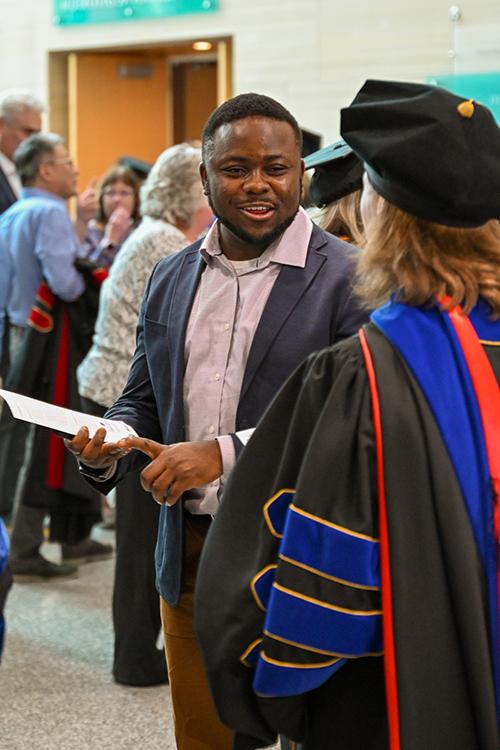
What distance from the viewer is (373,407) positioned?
157cm

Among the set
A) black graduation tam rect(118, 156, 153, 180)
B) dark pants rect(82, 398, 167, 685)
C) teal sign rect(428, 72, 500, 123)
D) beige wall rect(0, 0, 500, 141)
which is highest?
beige wall rect(0, 0, 500, 141)

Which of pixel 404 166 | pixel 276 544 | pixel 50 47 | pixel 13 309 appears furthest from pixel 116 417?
pixel 50 47

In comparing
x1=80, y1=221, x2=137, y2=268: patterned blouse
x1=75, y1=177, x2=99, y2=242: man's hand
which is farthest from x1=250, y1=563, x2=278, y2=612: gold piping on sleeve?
x1=75, y1=177, x2=99, y2=242: man's hand

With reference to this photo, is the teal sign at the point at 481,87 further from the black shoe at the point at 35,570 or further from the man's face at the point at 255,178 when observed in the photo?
the man's face at the point at 255,178

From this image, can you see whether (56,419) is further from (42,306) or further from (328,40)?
(328,40)

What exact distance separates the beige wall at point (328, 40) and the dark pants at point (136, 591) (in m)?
4.15

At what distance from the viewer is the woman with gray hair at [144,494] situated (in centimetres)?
375

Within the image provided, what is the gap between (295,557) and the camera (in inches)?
62.1

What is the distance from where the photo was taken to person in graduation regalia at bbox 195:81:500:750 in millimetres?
1558

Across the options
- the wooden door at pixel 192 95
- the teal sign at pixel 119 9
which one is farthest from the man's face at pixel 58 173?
the wooden door at pixel 192 95

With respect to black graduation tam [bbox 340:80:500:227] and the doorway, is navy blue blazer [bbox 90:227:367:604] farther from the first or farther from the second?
the doorway

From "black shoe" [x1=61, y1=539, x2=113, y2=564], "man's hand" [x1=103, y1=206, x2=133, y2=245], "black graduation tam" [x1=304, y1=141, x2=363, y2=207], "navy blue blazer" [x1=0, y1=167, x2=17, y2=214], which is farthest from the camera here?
"man's hand" [x1=103, y1=206, x2=133, y2=245]

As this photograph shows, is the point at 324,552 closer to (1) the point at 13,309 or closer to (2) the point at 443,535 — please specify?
(2) the point at 443,535

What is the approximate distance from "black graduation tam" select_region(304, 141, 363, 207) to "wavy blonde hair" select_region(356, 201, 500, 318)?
1100 millimetres
